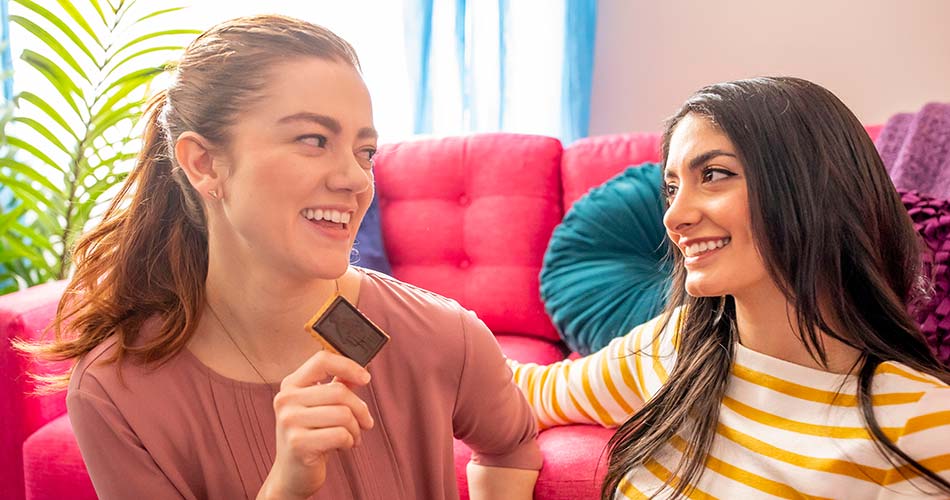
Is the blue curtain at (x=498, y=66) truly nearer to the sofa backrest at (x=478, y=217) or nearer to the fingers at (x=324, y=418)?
the sofa backrest at (x=478, y=217)

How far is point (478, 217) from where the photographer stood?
255 cm

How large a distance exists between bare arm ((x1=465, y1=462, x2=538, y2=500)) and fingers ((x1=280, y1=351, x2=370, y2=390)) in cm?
59

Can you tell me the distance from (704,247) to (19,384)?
1645mm

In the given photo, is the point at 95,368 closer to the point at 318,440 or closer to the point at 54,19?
the point at 318,440

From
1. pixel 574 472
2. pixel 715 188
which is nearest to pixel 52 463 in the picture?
pixel 574 472

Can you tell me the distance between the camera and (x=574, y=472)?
63.5 inches

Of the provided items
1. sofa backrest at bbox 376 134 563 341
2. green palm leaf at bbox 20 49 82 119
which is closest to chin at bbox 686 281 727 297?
sofa backrest at bbox 376 134 563 341

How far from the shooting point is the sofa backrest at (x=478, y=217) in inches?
97.7

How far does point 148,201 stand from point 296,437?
0.55 metres

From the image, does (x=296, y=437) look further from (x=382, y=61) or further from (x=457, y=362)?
(x=382, y=61)

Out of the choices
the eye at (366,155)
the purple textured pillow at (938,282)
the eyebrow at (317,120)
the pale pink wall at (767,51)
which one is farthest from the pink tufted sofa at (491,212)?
the eyebrow at (317,120)

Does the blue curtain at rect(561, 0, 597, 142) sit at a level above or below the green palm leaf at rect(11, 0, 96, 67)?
below

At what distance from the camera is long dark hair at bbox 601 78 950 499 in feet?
Result: 3.62

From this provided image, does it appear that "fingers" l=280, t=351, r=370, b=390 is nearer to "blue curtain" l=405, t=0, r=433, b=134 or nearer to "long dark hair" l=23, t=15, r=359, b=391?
"long dark hair" l=23, t=15, r=359, b=391
